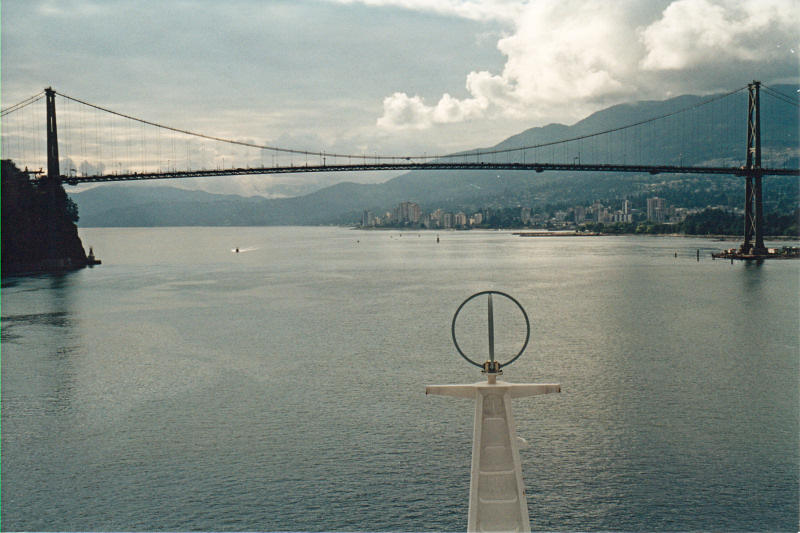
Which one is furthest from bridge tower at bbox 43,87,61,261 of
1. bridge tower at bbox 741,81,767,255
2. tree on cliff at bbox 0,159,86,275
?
bridge tower at bbox 741,81,767,255

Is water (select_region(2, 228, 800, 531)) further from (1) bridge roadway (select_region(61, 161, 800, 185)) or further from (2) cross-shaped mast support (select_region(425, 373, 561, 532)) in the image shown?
(1) bridge roadway (select_region(61, 161, 800, 185))

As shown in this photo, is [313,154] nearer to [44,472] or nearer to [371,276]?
[371,276]

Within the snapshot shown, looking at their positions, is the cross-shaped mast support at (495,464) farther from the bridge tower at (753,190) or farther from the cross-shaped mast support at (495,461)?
the bridge tower at (753,190)

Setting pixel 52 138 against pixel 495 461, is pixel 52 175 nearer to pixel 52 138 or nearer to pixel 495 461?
pixel 52 138

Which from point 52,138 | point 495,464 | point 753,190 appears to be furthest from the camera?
point 753,190

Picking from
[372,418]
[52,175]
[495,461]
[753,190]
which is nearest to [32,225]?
[52,175]

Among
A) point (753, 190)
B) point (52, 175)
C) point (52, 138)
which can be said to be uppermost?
point (52, 138)

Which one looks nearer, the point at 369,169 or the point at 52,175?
the point at 52,175
